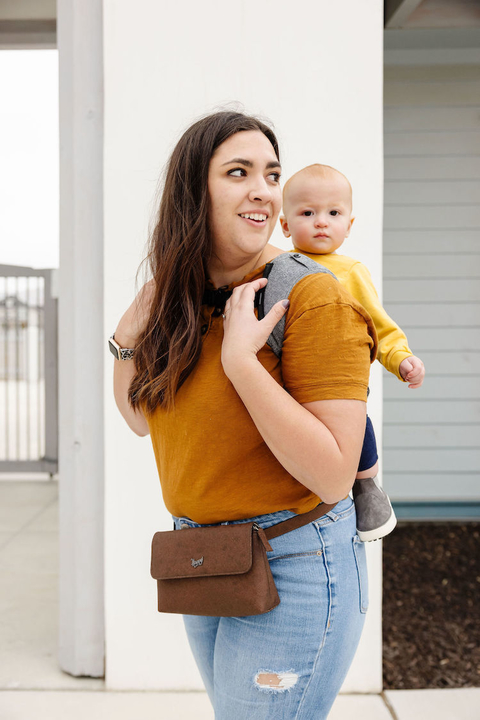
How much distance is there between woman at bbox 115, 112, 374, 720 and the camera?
1072 mm

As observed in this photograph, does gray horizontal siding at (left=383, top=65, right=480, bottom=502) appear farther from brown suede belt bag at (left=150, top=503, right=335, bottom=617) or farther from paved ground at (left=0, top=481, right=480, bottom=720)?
brown suede belt bag at (left=150, top=503, right=335, bottom=617)

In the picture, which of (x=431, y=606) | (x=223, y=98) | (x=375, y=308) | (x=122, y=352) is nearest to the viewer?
(x=122, y=352)

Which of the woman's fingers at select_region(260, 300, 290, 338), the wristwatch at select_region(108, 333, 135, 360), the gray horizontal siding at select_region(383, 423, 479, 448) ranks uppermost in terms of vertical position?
the woman's fingers at select_region(260, 300, 290, 338)

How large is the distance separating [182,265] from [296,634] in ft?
2.34

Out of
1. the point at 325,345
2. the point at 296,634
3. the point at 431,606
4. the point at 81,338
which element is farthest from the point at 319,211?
the point at 431,606

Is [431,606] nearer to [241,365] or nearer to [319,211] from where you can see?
[319,211]

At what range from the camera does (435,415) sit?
5348 mm

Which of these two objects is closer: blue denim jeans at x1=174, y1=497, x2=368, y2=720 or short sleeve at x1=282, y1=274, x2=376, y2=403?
short sleeve at x1=282, y1=274, x2=376, y2=403

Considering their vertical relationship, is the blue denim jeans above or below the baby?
below

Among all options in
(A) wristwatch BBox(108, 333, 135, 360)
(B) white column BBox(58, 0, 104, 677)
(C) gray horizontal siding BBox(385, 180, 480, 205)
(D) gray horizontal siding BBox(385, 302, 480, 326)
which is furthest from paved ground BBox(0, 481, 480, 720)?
(C) gray horizontal siding BBox(385, 180, 480, 205)

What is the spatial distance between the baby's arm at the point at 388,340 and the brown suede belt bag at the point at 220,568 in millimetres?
446

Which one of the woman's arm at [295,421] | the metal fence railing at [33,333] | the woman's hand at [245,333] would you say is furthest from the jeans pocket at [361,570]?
the metal fence railing at [33,333]

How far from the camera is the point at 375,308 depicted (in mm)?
1613

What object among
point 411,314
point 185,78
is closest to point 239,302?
point 185,78
